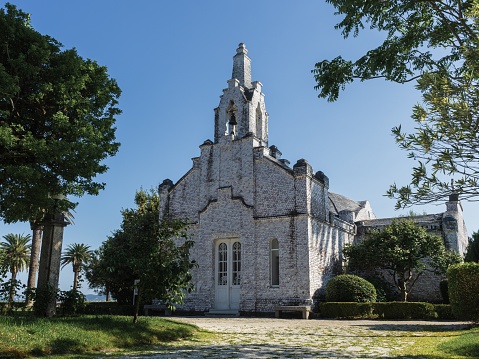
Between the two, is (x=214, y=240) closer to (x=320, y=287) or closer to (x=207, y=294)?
(x=207, y=294)

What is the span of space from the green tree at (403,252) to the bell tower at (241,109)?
8529 millimetres

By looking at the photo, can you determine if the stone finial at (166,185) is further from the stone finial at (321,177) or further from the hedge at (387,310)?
the hedge at (387,310)

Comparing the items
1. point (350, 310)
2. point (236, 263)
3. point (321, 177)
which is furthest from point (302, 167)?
point (350, 310)

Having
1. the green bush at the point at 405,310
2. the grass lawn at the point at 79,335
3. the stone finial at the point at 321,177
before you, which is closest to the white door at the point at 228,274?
the stone finial at the point at 321,177

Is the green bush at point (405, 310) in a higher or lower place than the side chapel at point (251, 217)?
lower

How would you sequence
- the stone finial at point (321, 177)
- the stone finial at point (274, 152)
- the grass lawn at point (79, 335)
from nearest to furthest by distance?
the grass lawn at point (79, 335), the stone finial at point (321, 177), the stone finial at point (274, 152)

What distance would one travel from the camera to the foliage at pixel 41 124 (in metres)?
12.8

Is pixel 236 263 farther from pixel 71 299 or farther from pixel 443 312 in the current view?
pixel 71 299

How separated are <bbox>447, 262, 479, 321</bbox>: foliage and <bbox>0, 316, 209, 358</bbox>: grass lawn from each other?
7.79 m

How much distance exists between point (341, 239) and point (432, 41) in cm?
1874

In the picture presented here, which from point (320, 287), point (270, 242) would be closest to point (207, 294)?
point (270, 242)

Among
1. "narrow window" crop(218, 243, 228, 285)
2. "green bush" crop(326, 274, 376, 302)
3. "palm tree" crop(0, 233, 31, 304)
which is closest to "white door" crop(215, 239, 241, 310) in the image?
"narrow window" crop(218, 243, 228, 285)

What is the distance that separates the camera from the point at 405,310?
19.5 meters

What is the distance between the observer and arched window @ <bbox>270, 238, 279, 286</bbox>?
2323 cm
